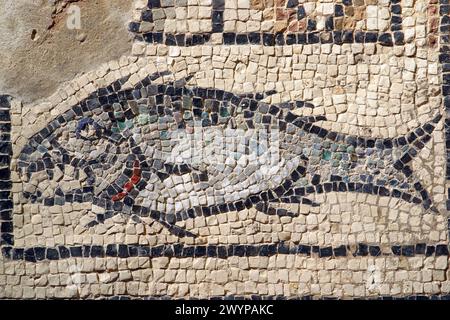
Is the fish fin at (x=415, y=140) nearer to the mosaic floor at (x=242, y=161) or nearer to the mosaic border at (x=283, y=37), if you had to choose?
the mosaic floor at (x=242, y=161)

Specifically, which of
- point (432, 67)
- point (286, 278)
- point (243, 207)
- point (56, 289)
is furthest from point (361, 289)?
point (56, 289)

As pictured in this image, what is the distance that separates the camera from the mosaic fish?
293 inches

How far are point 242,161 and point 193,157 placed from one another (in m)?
0.33

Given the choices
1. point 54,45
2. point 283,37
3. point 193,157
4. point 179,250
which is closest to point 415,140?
point 283,37

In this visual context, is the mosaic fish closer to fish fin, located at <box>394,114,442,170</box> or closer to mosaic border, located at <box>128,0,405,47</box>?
fish fin, located at <box>394,114,442,170</box>

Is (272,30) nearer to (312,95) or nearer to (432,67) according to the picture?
(312,95)

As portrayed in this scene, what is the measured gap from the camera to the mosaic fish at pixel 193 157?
293 inches

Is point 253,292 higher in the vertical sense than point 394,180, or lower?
lower

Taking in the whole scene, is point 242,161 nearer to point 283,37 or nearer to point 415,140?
point 283,37

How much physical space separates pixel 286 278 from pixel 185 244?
713 millimetres

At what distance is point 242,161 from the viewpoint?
7465mm

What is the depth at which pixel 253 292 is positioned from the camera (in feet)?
24.2

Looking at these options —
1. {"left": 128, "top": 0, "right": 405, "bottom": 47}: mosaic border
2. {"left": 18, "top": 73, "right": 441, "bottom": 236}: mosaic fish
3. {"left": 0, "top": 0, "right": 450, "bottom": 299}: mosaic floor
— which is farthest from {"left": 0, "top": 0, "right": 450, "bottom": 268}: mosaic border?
{"left": 128, "top": 0, "right": 405, "bottom": 47}: mosaic border

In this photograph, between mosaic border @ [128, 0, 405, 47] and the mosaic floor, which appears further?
mosaic border @ [128, 0, 405, 47]
